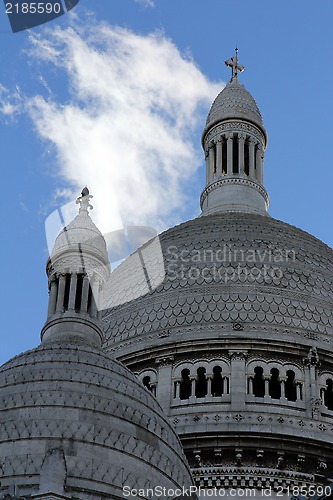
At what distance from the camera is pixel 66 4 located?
27.1 meters

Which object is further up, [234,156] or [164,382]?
[234,156]

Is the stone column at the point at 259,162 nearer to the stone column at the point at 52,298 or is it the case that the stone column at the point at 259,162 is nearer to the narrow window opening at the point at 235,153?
the narrow window opening at the point at 235,153

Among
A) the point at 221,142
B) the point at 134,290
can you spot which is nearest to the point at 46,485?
the point at 134,290

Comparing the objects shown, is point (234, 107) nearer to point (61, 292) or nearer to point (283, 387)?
point (283, 387)

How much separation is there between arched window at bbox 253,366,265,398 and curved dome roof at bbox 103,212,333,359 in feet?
2.69

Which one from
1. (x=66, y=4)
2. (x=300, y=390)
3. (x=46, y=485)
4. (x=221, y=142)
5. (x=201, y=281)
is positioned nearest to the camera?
(x=46, y=485)

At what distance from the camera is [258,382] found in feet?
118

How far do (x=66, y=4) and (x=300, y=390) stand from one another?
39.6 ft

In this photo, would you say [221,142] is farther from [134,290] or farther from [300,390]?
[300,390]

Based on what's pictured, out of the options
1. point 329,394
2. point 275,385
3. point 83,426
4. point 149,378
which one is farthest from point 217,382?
point 83,426

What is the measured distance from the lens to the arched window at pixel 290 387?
35.6 metres

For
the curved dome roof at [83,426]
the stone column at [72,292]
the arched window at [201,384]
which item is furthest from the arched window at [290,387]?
the curved dome roof at [83,426]

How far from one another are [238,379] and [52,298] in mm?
5471

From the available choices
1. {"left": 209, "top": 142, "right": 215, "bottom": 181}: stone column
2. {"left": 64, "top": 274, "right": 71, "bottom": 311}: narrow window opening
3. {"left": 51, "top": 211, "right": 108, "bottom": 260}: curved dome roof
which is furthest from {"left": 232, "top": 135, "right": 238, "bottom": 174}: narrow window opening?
{"left": 64, "top": 274, "right": 71, "bottom": 311}: narrow window opening
